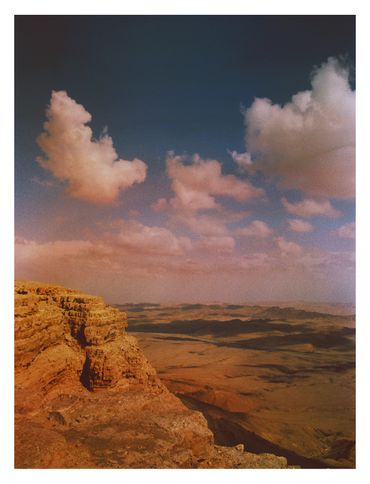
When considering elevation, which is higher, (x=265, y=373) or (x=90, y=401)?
(x=90, y=401)

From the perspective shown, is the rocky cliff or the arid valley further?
the arid valley

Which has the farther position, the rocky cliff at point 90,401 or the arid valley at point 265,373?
the arid valley at point 265,373

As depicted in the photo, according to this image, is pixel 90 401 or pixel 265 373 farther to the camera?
pixel 265 373

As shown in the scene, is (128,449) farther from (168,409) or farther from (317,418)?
(317,418)

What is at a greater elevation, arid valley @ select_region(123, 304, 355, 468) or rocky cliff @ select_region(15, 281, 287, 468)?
rocky cliff @ select_region(15, 281, 287, 468)

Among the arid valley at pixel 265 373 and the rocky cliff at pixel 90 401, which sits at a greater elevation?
the rocky cliff at pixel 90 401
